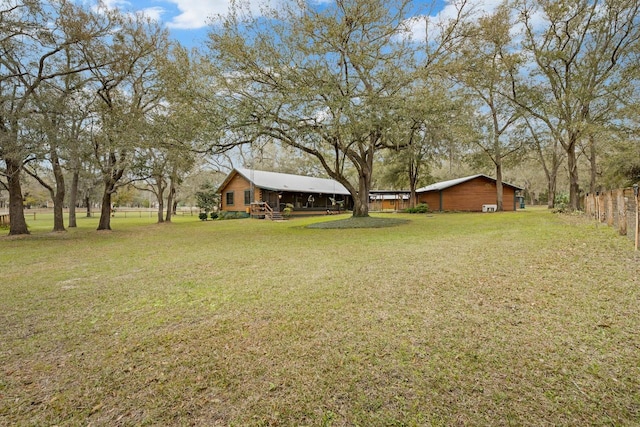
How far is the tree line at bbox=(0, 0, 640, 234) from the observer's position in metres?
→ 11.3

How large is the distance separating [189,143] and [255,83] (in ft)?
12.0

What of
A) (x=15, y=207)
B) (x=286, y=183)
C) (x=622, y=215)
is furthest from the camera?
(x=286, y=183)

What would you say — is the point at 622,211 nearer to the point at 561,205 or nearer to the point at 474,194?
the point at 561,205

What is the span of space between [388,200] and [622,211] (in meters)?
35.1

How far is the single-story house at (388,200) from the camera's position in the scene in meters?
38.4

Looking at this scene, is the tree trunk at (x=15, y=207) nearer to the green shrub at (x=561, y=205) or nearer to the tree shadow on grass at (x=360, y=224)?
the tree shadow on grass at (x=360, y=224)

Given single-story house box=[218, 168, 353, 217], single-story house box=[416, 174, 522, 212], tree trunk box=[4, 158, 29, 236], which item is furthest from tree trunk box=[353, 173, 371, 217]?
tree trunk box=[4, 158, 29, 236]

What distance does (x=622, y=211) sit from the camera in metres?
6.66

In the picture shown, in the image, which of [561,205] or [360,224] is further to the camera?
[561,205]

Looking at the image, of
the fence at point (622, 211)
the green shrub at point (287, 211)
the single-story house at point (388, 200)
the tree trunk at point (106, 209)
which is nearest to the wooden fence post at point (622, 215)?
the fence at point (622, 211)

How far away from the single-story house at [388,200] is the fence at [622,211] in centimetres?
2804

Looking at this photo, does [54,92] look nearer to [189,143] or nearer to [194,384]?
[189,143]

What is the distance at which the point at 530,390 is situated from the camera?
2.05 metres

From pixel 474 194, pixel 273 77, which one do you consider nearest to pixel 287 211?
pixel 273 77
